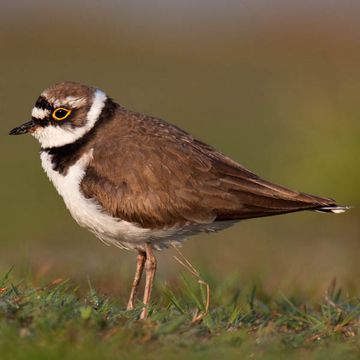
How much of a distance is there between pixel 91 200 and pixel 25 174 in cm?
1265

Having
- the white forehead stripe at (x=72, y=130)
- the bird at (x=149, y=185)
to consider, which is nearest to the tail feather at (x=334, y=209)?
the bird at (x=149, y=185)

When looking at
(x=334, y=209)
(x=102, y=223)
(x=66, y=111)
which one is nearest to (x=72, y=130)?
(x=66, y=111)

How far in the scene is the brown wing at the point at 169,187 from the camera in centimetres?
753

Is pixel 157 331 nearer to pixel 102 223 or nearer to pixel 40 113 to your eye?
pixel 102 223

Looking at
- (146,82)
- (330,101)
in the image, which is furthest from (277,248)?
(146,82)

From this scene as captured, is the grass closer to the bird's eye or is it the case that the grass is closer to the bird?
the bird

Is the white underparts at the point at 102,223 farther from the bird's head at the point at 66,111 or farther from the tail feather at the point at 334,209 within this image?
the tail feather at the point at 334,209

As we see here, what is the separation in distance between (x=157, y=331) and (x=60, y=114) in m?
2.67

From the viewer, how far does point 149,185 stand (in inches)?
297

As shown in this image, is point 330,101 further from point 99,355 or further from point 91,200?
point 99,355

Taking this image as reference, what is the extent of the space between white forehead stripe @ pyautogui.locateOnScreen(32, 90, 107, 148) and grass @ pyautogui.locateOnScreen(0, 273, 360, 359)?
49.3 inches

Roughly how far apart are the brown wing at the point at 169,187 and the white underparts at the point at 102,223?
0.06 metres

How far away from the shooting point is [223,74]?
111ft

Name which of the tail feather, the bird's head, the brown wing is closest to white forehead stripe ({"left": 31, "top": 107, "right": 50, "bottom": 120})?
the bird's head
